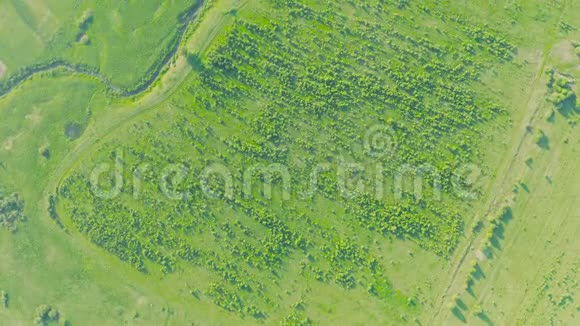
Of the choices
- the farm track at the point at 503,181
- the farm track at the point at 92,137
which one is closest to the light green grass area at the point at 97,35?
the farm track at the point at 92,137

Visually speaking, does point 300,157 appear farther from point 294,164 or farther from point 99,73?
point 99,73

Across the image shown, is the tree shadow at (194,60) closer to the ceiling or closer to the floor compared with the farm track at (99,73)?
closer to the ceiling

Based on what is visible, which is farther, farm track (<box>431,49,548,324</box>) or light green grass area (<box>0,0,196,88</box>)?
light green grass area (<box>0,0,196,88</box>)

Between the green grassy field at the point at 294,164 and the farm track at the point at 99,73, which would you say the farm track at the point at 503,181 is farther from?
the farm track at the point at 99,73

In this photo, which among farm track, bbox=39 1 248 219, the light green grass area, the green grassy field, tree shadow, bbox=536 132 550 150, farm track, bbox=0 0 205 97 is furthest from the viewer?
farm track, bbox=0 0 205 97

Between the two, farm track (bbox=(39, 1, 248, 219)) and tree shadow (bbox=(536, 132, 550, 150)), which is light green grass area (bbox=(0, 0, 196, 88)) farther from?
tree shadow (bbox=(536, 132, 550, 150))

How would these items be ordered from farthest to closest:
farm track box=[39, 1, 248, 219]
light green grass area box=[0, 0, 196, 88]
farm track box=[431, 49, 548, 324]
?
1. light green grass area box=[0, 0, 196, 88]
2. farm track box=[39, 1, 248, 219]
3. farm track box=[431, 49, 548, 324]

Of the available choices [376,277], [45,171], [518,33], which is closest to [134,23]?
[45,171]

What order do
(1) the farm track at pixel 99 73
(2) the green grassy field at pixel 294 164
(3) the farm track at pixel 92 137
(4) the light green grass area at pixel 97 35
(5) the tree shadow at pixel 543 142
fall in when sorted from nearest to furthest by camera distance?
(2) the green grassy field at pixel 294 164, (5) the tree shadow at pixel 543 142, (3) the farm track at pixel 92 137, (4) the light green grass area at pixel 97 35, (1) the farm track at pixel 99 73
